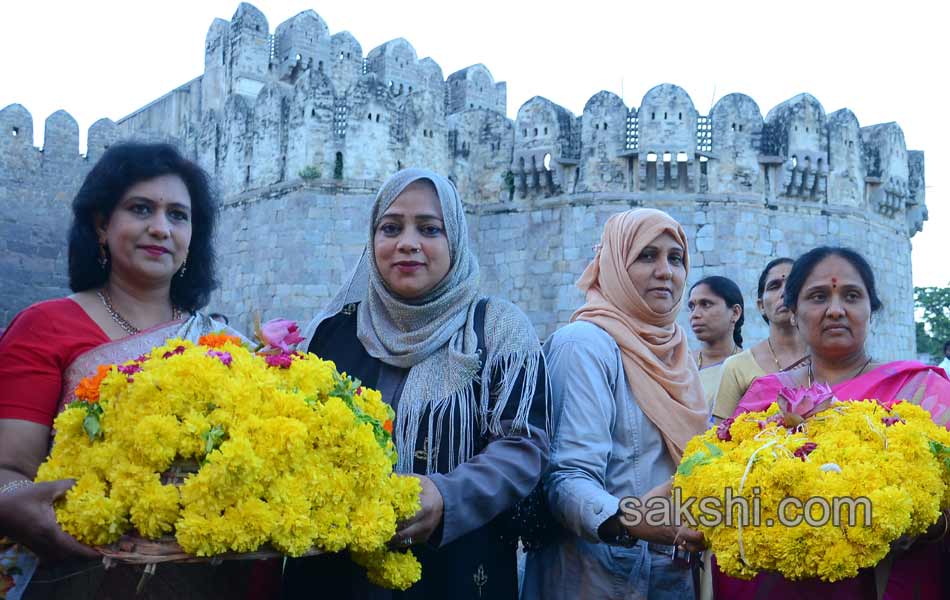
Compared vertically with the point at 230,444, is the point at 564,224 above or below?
above

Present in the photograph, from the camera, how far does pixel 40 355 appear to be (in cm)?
269

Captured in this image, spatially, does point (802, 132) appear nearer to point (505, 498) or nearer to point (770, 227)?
point (770, 227)

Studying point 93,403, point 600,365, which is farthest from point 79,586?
point 600,365

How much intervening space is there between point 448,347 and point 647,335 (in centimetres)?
75

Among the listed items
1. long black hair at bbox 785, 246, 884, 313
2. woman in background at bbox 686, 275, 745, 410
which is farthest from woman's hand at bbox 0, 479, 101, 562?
woman in background at bbox 686, 275, 745, 410

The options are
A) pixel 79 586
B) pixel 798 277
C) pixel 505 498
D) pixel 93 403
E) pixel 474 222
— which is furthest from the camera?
pixel 474 222

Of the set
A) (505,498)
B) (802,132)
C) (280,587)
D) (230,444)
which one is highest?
(802,132)

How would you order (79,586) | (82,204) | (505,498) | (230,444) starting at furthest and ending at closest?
1. (82,204)
2. (505,498)
3. (79,586)
4. (230,444)

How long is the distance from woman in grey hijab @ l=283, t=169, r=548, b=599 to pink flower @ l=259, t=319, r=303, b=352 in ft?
1.05

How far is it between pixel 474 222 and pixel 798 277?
11912 mm

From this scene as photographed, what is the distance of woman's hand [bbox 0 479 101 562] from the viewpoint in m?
2.32

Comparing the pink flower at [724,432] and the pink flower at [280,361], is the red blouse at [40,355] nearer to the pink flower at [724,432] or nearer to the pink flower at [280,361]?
the pink flower at [280,361]

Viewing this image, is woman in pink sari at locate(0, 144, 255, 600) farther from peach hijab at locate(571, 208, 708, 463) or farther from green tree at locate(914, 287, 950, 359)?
green tree at locate(914, 287, 950, 359)

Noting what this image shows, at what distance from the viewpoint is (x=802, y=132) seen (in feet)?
46.8
